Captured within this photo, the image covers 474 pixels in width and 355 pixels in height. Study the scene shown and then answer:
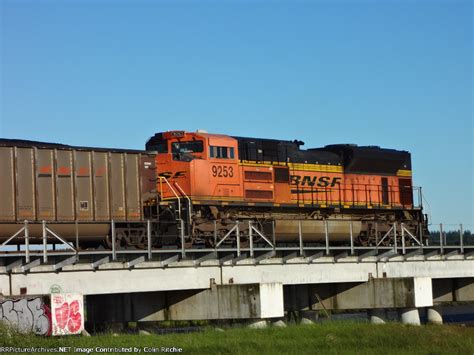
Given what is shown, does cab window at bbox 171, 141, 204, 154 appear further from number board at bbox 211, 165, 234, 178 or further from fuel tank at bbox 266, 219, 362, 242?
fuel tank at bbox 266, 219, 362, 242

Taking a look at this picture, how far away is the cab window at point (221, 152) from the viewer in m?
34.2

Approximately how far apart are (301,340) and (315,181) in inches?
568

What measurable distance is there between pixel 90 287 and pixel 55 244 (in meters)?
3.26

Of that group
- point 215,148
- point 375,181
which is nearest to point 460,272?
point 375,181

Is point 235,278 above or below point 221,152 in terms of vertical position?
below

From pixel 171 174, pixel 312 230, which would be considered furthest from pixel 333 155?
pixel 171 174

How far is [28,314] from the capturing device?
76.0 ft

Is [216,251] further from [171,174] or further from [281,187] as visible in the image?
[281,187]

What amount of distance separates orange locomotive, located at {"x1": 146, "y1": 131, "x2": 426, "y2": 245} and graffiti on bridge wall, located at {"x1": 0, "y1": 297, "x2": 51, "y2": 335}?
8.35 metres

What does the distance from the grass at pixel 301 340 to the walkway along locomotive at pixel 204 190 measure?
394 cm

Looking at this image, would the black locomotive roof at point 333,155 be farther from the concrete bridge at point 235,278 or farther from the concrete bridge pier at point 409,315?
the concrete bridge pier at point 409,315

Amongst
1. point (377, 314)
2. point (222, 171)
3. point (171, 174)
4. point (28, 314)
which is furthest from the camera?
point (222, 171)

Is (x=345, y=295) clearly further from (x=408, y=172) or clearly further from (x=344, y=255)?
(x=408, y=172)

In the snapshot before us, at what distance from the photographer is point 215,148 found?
1350 inches
